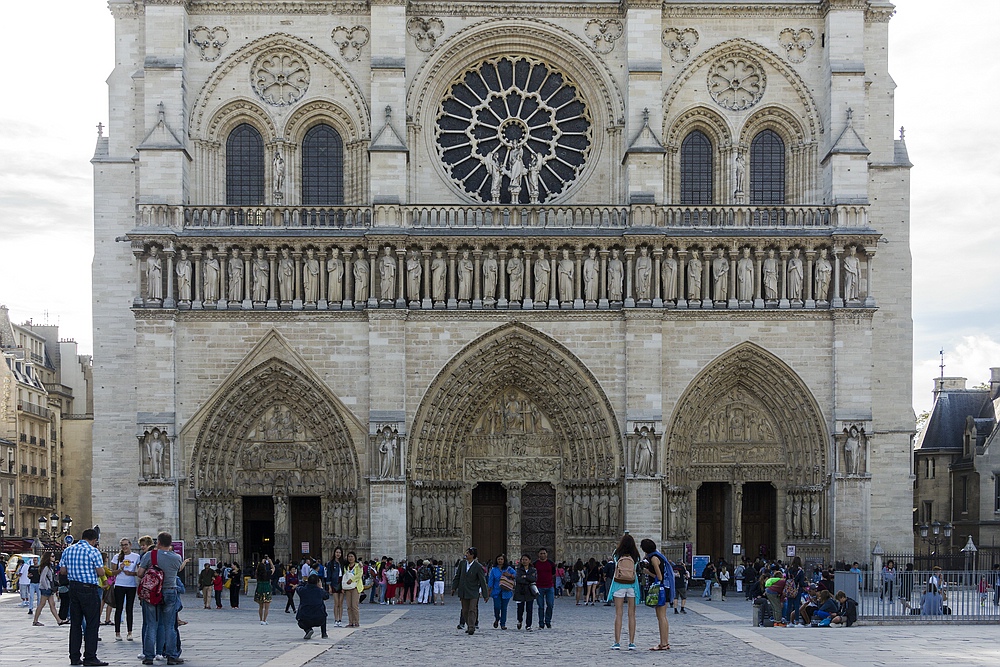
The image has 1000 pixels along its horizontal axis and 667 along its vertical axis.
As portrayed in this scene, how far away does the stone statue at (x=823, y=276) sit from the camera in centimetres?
3105

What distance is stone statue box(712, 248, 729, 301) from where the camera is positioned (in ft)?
102

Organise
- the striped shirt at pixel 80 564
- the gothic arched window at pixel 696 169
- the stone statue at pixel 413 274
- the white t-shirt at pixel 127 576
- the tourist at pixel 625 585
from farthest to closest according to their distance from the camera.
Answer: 1. the gothic arched window at pixel 696 169
2. the stone statue at pixel 413 274
3. the white t-shirt at pixel 127 576
4. the tourist at pixel 625 585
5. the striped shirt at pixel 80 564

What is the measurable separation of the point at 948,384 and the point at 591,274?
24925mm

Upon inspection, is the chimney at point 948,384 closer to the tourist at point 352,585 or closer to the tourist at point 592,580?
the tourist at point 592,580

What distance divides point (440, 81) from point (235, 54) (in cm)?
517

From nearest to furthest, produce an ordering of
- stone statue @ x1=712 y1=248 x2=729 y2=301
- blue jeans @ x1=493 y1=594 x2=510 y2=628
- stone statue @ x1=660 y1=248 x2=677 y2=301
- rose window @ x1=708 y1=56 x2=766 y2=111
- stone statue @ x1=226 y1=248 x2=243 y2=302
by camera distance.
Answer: blue jeans @ x1=493 y1=594 x2=510 y2=628, stone statue @ x1=226 y1=248 x2=243 y2=302, stone statue @ x1=660 y1=248 x2=677 y2=301, stone statue @ x1=712 y1=248 x2=729 y2=301, rose window @ x1=708 y1=56 x2=766 y2=111

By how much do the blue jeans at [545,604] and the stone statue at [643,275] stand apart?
457 inches

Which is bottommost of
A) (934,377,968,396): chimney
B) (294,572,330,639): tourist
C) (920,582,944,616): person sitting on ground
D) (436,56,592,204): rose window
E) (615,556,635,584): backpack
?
(920,582,944,616): person sitting on ground

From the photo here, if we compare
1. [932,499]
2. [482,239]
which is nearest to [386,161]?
[482,239]

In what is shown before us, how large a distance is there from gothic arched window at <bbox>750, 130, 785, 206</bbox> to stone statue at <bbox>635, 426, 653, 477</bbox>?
23.8ft

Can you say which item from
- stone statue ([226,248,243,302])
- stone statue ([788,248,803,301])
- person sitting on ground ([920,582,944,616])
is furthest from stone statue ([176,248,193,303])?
person sitting on ground ([920,582,944,616])

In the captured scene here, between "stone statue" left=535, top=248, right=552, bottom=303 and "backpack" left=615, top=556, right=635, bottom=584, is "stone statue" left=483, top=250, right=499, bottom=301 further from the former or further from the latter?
"backpack" left=615, top=556, right=635, bottom=584

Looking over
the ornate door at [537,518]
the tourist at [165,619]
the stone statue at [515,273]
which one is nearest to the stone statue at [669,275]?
the stone statue at [515,273]

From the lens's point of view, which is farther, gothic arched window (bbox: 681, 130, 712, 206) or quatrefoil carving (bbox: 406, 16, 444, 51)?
gothic arched window (bbox: 681, 130, 712, 206)
